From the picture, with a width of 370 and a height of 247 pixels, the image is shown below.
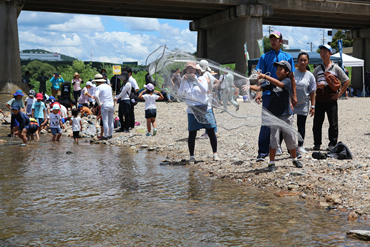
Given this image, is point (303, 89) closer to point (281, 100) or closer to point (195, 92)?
point (281, 100)

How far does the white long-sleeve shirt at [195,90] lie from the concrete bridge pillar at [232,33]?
20.0m

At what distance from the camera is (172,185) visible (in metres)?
6.24

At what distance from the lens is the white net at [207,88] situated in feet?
21.9

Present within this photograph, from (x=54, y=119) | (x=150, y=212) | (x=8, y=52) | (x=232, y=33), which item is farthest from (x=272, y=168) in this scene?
(x=232, y=33)

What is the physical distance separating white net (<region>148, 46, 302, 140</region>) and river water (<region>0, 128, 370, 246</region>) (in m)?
1.11

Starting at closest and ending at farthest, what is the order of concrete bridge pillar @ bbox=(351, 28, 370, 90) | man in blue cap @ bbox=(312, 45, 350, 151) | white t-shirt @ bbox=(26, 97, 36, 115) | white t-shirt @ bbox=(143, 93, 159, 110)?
man in blue cap @ bbox=(312, 45, 350, 151) → white t-shirt @ bbox=(143, 93, 159, 110) → white t-shirt @ bbox=(26, 97, 36, 115) → concrete bridge pillar @ bbox=(351, 28, 370, 90)

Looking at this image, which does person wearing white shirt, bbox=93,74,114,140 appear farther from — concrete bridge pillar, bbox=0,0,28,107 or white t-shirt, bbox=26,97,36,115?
concrete bridge pillar, bbox=0,0,28,107

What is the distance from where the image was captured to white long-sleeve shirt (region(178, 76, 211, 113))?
7.08m

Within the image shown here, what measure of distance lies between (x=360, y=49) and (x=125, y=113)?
28.8 m

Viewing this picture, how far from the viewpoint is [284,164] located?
6.91 metres

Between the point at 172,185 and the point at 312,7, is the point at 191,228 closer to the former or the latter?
the point at 172,185

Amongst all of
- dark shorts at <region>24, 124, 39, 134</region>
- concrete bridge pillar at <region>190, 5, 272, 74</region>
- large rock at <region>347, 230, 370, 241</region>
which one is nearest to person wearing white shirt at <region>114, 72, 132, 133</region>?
dark shorts at <region>24, 124, 39, 134</region>

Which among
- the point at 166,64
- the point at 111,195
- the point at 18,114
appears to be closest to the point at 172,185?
the point at 111,195

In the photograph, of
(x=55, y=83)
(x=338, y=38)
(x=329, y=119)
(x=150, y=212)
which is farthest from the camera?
(x=338, y=38)
